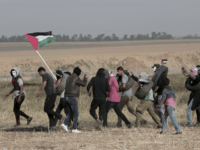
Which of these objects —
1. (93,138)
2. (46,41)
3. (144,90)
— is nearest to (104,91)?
(144,90)

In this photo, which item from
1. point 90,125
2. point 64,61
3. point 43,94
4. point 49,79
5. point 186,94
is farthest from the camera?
point 64,61

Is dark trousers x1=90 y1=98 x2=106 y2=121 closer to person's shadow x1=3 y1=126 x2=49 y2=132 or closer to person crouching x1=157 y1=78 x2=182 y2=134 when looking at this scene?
person's shadow x1=3 y1=126 x2=49 y2=132

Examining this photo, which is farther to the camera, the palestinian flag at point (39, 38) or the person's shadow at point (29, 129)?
the palestinian flag at point (39, 38)

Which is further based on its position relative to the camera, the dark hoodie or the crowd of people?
the dark hoodie

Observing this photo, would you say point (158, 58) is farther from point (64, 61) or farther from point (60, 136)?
point (60, 136)

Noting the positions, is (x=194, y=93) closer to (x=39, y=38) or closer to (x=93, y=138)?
(x=93, y=138)

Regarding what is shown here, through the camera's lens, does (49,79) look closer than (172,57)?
Yes

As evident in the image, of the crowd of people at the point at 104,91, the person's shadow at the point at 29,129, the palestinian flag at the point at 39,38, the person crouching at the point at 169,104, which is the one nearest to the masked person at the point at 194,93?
the crowd of people at the point at 104,91

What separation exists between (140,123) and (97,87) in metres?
1.73

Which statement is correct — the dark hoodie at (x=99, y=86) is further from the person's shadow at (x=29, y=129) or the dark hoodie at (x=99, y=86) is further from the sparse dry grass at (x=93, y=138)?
the person's shadow at (x=29, y=129)

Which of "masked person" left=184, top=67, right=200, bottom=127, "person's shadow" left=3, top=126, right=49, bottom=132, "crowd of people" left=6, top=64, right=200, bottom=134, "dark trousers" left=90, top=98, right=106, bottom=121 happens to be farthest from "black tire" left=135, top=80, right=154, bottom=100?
"person's shadow" left=3, top=126, right=49, bottom=132

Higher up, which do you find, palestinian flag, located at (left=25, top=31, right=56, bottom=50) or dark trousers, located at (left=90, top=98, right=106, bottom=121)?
palestinian flag, located at (left=25, top=31, right=56, bottom=50)

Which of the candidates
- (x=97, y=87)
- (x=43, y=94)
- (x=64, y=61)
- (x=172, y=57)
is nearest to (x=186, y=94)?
(x=43, y=94)

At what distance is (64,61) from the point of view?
66188mm
